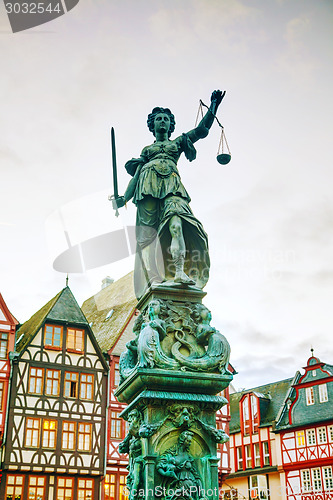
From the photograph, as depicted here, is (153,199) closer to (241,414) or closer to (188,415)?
(188,415)

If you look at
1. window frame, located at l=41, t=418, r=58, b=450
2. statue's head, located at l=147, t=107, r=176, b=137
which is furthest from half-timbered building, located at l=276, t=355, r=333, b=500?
statue's head, located at l=147, t=107, r=176, b=137

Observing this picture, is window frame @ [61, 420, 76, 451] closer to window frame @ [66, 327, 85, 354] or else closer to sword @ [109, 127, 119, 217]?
window frame @ [66, 327, 85, 354]

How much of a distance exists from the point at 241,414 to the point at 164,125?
3156 cm

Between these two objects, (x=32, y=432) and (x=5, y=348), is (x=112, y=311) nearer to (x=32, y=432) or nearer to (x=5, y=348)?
(x=5, y=348)

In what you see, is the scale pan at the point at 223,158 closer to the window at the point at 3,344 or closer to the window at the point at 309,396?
the window at the point at 3,344

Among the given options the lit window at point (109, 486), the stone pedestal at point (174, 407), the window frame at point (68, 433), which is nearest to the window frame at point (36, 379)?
the window frame at point (68, 433)

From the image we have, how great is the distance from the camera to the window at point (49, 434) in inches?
1026

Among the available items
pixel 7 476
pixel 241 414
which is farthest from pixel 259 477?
pixel 7 476

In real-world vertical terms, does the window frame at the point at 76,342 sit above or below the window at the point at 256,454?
above

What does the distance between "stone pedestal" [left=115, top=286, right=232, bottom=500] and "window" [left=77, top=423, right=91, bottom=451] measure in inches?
881

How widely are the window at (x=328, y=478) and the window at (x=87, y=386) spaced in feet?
39.8

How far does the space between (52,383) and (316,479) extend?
1411 cm

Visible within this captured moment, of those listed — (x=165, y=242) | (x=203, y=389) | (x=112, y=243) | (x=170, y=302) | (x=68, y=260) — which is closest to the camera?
(x=203, y=389)

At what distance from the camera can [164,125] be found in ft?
22.8
